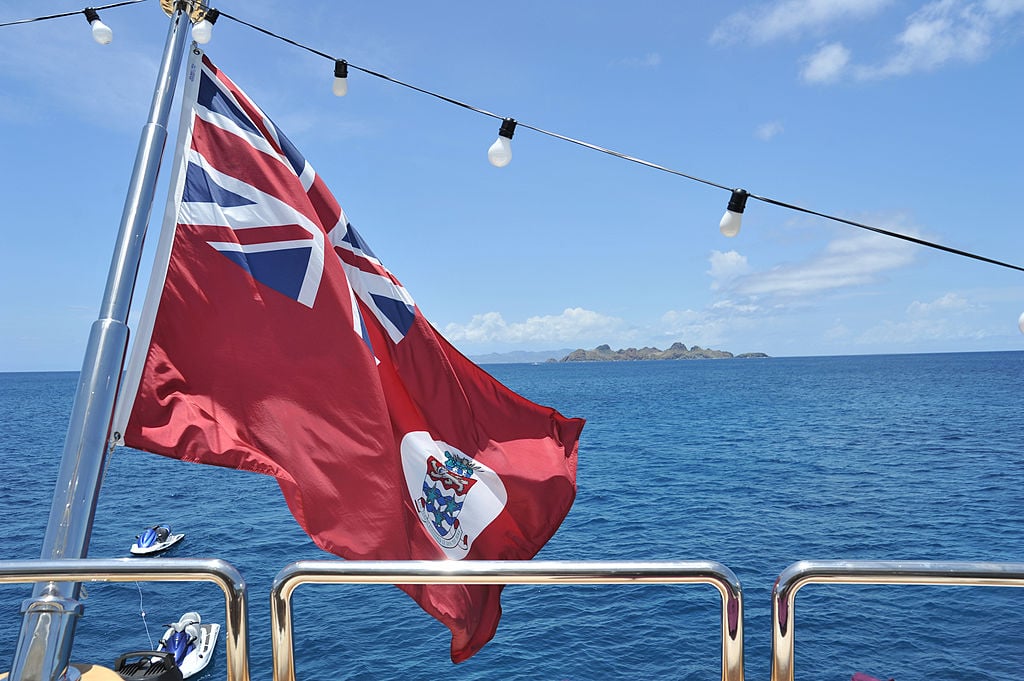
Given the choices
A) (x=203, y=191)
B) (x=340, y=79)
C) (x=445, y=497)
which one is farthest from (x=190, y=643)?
(x=340, y=79)

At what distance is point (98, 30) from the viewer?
5168mm

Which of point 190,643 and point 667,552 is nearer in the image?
point 190,643

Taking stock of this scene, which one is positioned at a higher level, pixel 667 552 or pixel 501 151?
pixel 501 151

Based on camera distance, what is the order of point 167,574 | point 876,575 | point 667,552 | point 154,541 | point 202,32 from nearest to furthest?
point 876,575, point 167,574, point 202,32, point 667,552, point 154,541

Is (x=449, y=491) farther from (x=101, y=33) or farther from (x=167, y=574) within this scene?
(x=101, y=33)

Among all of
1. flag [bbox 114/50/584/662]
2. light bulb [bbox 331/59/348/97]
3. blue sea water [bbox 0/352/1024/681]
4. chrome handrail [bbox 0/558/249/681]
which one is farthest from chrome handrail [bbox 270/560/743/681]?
blue sea water [bbox 0/352/1024/681]

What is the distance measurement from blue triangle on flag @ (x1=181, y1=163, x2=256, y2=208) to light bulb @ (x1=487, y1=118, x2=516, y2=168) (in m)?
1.99

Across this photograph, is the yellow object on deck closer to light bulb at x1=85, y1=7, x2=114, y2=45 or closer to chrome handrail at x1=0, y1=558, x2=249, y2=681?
chrome handrail at x1=0, y1=558, x2=249, y2=681

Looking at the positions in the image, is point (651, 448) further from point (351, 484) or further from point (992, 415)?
point (351, 484)

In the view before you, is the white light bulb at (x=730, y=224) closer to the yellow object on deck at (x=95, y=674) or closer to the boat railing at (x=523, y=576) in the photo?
the boat railing at (x=523, y=576)

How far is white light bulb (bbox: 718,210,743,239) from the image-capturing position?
458 centimetres

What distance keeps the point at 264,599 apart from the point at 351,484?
66.3 feet

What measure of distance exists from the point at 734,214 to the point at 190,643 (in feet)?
68.8

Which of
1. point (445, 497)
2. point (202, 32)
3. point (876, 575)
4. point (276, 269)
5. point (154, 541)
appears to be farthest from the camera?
point (154, 541)
